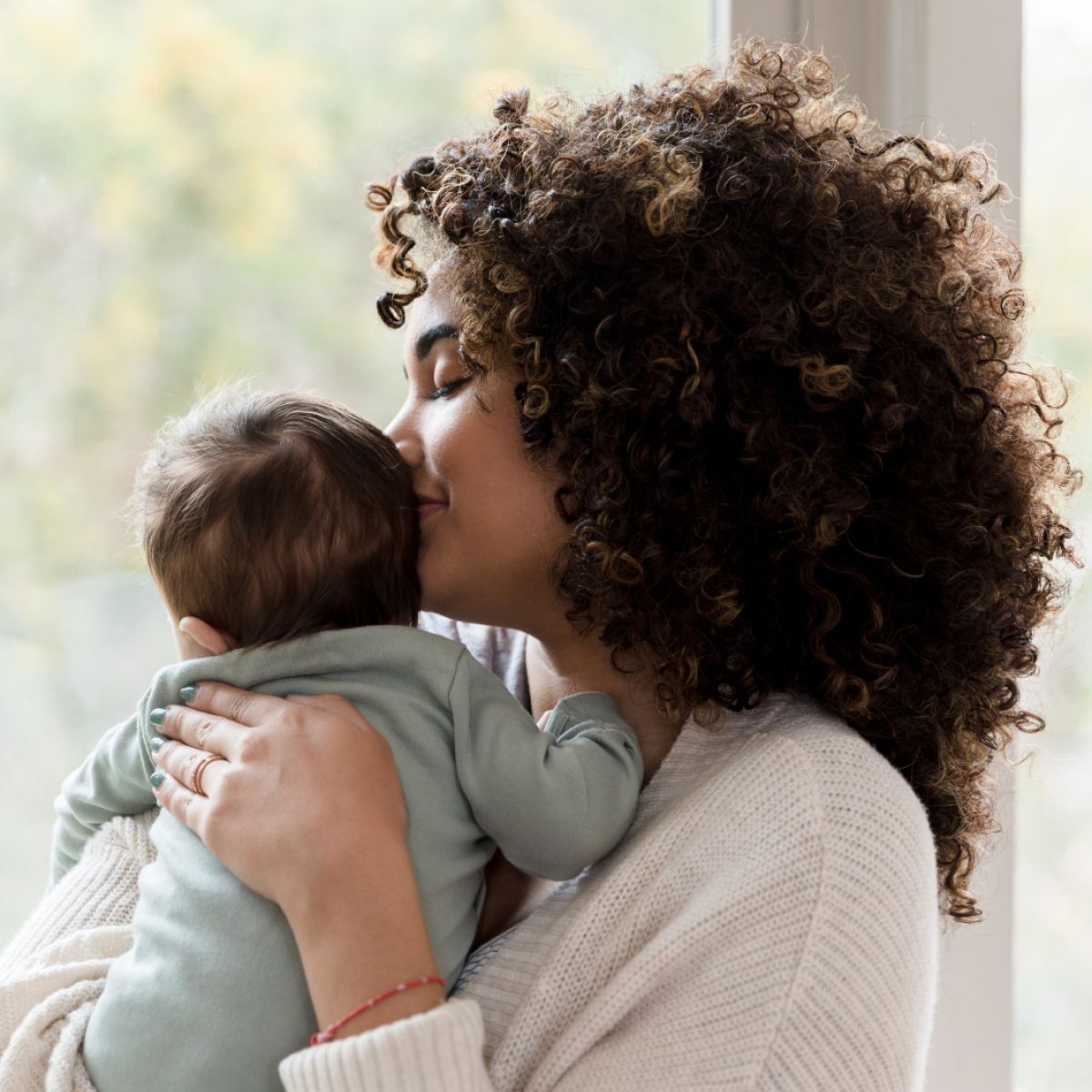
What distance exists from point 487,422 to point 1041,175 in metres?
1.06

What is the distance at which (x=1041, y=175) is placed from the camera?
5.50 feet

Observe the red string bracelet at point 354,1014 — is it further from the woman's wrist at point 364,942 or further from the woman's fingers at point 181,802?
the woman's fingers at point 181,802

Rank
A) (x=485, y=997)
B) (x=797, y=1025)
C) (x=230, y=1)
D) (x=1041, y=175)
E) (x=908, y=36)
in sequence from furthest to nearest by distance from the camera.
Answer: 1. (x=1041, y=175)
2. (x=908, y=36)
3. (x=230, y=1)
4. (x=485, y=997)
5. (x=797, y=1025)

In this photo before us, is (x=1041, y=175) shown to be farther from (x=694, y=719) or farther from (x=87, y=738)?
(x=87, y=738)

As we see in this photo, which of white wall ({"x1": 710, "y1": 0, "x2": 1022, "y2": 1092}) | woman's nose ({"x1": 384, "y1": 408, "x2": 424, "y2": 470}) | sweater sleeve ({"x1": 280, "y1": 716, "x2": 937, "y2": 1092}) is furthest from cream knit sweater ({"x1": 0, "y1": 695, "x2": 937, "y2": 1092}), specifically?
white wall ({"x1": 710, "y1": 0, "x2": 1022, "y2": 1092})

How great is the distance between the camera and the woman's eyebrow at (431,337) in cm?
123

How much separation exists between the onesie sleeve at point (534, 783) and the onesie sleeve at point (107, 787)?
402 mm

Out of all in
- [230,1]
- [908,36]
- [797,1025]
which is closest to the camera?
[797,1025]

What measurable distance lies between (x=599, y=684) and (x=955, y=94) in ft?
3.31

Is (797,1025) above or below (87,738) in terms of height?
below

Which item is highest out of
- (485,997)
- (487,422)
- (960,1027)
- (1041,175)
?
(1041,175)

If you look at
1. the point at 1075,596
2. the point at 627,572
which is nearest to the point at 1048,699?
the point at 1075,596

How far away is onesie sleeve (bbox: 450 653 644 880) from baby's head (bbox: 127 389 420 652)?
0.16 meters

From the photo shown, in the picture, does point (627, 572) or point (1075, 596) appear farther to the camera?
point (1075, 596)
